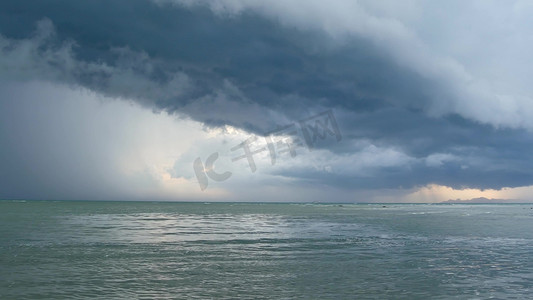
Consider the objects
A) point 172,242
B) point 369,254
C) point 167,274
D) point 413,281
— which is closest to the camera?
point 413,281

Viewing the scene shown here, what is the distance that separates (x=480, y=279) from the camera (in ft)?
91.7

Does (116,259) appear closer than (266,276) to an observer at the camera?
No

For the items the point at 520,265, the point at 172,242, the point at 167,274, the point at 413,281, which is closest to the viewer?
the point at 413,281

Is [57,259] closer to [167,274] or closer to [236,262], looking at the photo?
[167,274]

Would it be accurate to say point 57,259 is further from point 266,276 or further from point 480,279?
point 480,279

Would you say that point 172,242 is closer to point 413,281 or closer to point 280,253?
point 280,253

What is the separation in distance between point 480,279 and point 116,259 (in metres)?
28.9

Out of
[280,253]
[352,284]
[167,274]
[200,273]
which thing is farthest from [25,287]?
[280,253]

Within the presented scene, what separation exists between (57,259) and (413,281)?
28.9 metres

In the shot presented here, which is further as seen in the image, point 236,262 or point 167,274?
point 236,262

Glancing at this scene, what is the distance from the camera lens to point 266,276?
28.6m

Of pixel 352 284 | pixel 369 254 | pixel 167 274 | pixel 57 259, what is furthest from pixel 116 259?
pixel 369 254

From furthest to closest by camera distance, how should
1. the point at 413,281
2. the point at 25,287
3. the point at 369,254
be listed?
the point at 369,254 < the point at 413,281 < the point at 25,287

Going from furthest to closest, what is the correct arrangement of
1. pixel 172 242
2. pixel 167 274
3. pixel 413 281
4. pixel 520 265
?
pixel 172 242 → pixel 520 265 → pixel 167 274 → pixel 413 281
